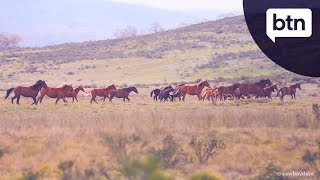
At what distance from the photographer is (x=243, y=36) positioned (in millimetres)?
76000

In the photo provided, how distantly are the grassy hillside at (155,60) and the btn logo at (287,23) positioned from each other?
3263 centimetres

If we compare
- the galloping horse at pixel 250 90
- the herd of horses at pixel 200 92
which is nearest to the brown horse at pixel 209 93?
the herd of horses at pixel 200 92

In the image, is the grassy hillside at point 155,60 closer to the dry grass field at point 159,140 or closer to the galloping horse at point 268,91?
the galloping horse at point 268,91

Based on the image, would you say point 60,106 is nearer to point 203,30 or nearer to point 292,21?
point 292,21

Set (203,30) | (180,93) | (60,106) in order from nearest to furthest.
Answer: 1. (60,106)
2. (180,93)
3. (203,30)

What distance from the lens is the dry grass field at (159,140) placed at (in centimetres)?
1033

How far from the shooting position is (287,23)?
370 inches

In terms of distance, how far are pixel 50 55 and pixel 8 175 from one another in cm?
6872

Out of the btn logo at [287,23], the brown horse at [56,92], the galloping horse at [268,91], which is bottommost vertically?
the galloping horse at [268,91]

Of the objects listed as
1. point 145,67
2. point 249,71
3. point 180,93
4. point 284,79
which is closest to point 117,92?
point 180,93

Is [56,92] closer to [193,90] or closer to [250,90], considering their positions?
[193,90]

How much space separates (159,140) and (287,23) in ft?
15.5

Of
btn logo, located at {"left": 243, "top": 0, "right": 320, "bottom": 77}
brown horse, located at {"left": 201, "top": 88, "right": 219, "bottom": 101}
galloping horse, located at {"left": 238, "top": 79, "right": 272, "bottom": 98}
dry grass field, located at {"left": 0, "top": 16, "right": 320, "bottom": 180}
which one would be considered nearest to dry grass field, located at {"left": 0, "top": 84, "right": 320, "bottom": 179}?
dry grass field, located at {"left": 0, "top": 16, "right": 320, "bottom": 180}

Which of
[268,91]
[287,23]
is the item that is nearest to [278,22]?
[287,23]
